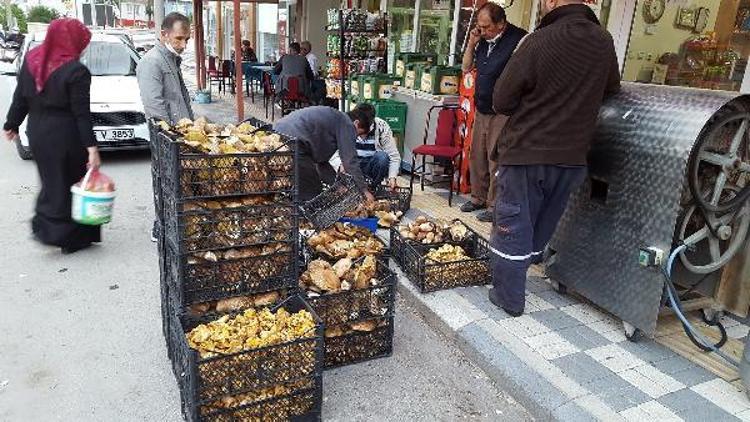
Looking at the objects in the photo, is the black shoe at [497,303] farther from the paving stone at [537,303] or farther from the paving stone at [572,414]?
the paving stone at [572,414]

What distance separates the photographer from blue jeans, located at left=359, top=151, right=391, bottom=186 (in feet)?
19.1

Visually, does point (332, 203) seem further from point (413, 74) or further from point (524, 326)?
point (413, 74)

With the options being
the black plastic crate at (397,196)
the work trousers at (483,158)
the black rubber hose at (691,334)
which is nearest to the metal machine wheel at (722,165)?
the black rubber hose at (691,334)

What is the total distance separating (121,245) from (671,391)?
451cm

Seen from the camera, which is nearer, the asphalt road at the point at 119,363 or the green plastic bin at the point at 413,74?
the asphalt road at the point at 119,363

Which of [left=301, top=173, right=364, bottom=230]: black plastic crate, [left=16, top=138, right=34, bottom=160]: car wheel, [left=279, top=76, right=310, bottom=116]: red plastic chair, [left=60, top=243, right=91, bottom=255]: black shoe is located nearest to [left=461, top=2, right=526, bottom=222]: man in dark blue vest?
[left=301, top=173, right=364, bottom=230]: black plastic crate

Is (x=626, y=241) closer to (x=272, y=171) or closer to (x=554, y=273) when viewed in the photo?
(x=554, y=273)

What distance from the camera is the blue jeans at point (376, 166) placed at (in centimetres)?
583

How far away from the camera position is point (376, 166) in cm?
586

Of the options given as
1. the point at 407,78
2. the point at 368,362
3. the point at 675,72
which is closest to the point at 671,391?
the point at 368,362

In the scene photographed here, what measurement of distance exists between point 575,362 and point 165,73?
3849 mm

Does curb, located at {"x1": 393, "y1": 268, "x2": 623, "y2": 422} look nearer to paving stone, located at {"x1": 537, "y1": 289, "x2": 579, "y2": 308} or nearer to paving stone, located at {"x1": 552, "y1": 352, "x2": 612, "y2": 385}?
paving stone, located at {"x1": 552, "y1": 352, "x2": 612, "y2": 385}

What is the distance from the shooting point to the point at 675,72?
17.0 ft

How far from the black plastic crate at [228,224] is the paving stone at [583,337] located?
1867mm
